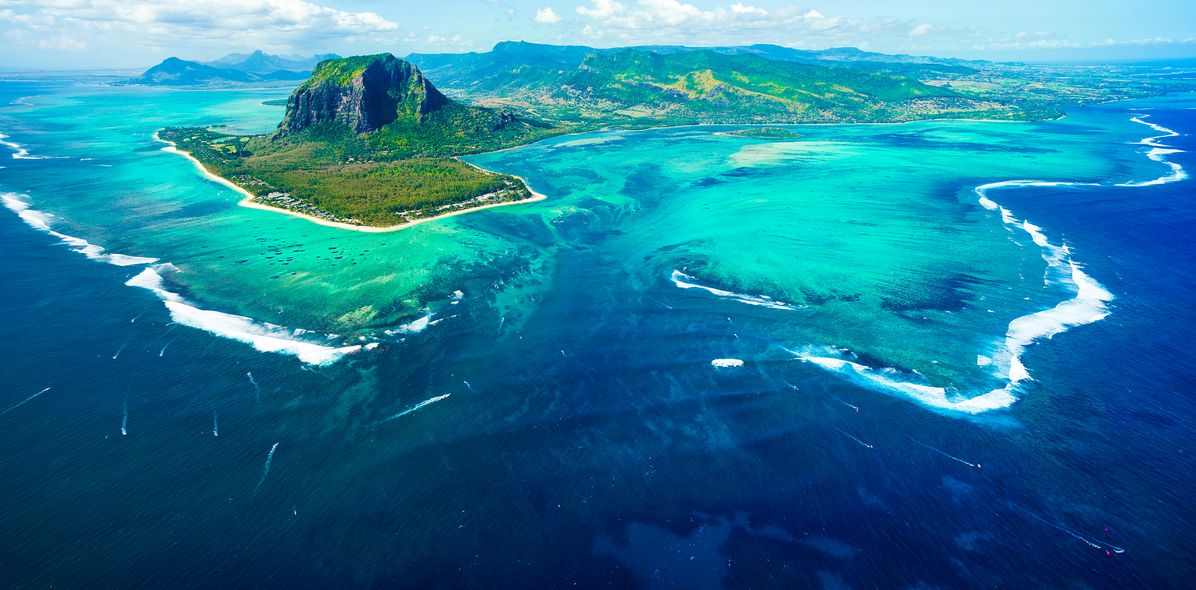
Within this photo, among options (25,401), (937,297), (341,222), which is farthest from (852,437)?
(341,222)

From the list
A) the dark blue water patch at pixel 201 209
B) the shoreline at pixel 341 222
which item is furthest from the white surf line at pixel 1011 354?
the dark blue water patch at pixel 201 209

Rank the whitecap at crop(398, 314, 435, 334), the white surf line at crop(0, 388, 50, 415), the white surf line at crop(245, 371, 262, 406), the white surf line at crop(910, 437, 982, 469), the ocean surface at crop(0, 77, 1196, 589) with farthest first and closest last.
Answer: the whitecap at crop(398, 314, 435, 334)
the white surf line at crop(245, 371, 262, 406)
the white surf line at crop(0, 388, 50, 415)
the white surf line at crop(910, 437, 982, 469)
the ocean surface at crop(0, 77, 1196, 589)

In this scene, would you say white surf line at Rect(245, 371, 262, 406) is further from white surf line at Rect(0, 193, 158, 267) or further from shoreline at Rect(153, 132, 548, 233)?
shoreline at Rect(153, 132, 548, 233)

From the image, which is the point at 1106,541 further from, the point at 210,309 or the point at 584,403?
the point at 210,309

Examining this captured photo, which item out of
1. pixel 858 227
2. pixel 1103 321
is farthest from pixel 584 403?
pixel 858 227

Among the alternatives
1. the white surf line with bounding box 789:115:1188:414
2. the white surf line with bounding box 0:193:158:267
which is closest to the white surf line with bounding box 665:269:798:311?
the white surf line with bounding box 789:115:1188:414

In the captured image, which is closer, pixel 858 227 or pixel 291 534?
pixel 291 534

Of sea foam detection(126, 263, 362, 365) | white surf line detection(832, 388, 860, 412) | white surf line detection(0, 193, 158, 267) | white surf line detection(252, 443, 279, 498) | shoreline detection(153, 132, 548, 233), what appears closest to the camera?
white surf line detection(252, 443, 279, 498)

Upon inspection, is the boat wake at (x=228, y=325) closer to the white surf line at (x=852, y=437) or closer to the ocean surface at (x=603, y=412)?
the ocean surface at (x=603, y=412)
